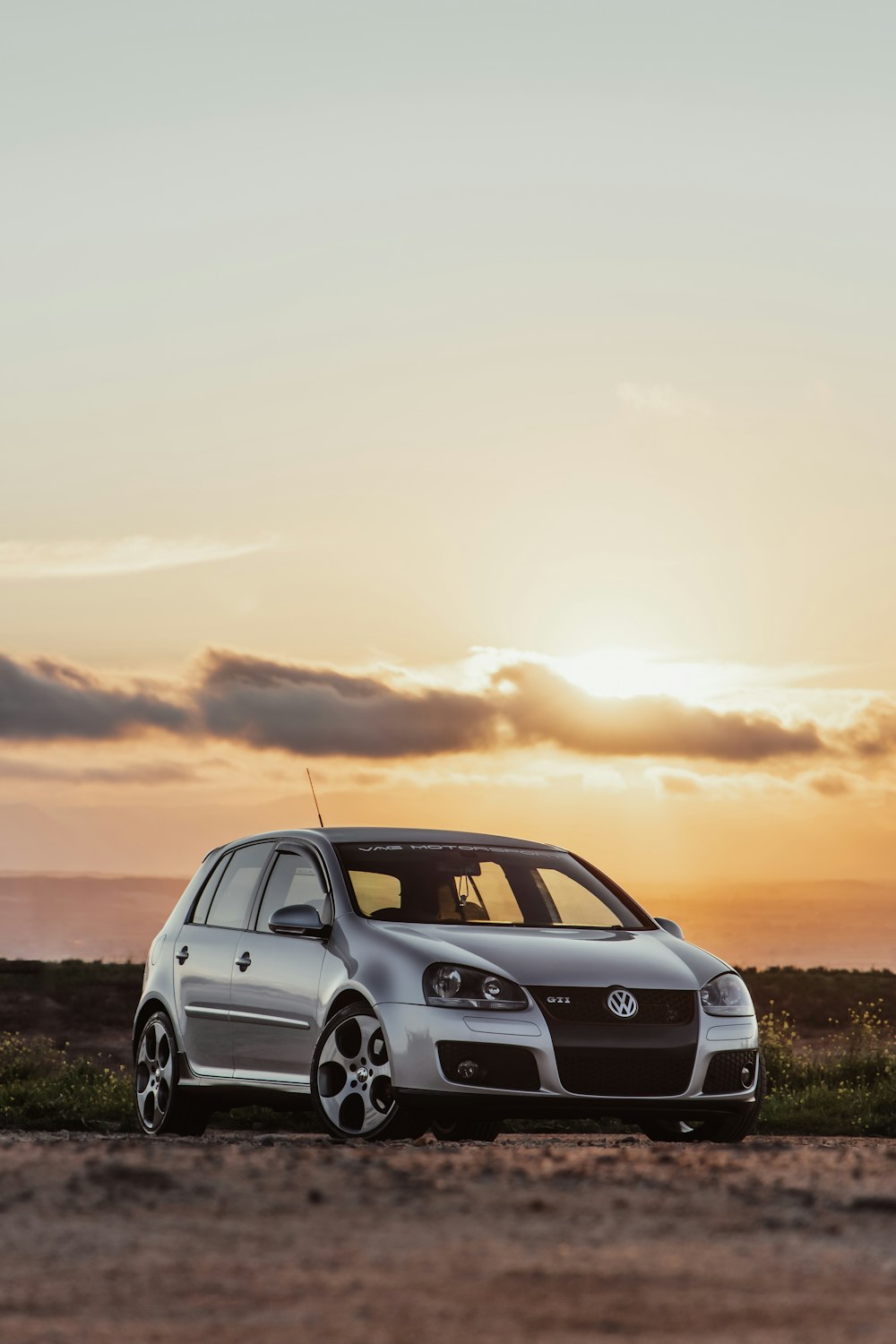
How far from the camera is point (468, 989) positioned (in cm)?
960

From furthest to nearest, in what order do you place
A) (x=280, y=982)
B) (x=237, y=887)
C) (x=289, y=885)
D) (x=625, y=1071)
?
(x=237, y=887) < (x=289, y=885) < (x=280, y=982) < (x=625, y=1071)

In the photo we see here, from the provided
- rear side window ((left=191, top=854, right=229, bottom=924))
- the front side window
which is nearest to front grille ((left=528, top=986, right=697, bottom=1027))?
the front side window

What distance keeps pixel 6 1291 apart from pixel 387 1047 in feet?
14.3

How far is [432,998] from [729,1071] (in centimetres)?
173

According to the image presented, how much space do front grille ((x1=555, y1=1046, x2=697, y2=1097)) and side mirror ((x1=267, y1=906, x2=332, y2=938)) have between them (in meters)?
1.51

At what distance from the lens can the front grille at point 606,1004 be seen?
9.66 metres

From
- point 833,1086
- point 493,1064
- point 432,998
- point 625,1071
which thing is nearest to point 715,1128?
point 625,1071

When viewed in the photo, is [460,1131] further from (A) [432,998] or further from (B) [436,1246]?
(B) [436,1246]

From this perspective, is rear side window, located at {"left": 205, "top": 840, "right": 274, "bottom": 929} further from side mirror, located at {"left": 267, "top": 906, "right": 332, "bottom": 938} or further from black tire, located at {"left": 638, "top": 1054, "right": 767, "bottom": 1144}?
black tire, located at {"left": 638, "top": 1054, "right": 767, "bottom": 1144}

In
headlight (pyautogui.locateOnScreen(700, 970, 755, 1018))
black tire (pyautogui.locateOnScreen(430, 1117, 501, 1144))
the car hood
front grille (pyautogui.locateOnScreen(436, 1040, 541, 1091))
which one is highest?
the car hood

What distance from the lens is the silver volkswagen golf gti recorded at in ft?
31.3

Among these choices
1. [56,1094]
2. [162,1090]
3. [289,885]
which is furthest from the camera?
[56,1094]

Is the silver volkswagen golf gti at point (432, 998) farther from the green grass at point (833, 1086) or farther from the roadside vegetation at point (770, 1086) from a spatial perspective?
the green grass at point (833, 1086)

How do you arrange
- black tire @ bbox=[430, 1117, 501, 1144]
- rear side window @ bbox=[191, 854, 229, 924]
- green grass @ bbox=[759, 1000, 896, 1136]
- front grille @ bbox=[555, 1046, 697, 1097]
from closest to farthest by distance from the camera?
front grille @ bbox=[555, 1046, 697, 1097], black tire @ bbox=[430, 1117, 501, 1144], rear side window @ bbox=[191, 854, 229, 924], green grass @ bbox=[759, 1000, 896, 1136]
